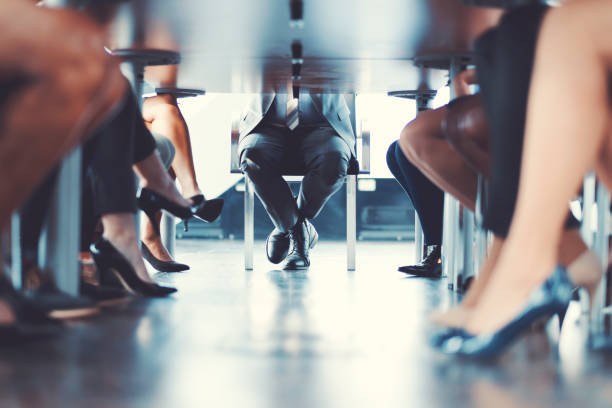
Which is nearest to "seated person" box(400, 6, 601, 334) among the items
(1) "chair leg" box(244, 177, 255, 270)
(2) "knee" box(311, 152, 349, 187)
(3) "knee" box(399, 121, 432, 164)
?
(3) "knee" box(399, 121, 432, 164)

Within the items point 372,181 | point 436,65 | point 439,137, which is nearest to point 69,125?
point 439,137

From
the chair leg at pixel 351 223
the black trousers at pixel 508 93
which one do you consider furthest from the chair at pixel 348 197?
the black trousers at pixel 508 93

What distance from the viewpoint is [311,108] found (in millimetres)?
2412

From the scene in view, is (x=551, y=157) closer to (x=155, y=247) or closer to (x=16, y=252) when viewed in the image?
(x=16, y=252)

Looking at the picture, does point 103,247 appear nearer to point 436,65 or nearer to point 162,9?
point 162,9

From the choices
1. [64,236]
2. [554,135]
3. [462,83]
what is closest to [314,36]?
[462,83]

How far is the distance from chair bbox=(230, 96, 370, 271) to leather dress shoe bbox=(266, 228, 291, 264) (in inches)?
2.5

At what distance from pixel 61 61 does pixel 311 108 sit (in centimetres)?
165

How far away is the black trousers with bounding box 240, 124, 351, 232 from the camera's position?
2.30 meters

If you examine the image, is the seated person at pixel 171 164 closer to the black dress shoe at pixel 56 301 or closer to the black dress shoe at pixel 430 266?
the black dress shoe at pixel 430 266

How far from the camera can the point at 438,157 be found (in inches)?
60.1

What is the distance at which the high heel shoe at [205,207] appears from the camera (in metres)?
1.98

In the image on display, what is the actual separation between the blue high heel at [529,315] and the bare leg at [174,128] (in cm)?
141

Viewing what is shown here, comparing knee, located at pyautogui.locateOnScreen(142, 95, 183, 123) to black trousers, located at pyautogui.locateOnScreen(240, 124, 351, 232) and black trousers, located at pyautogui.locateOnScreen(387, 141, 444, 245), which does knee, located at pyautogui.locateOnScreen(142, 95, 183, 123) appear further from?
black trousers, located at pyautogui.locateOnScreen(387, 141, 444, 245)
